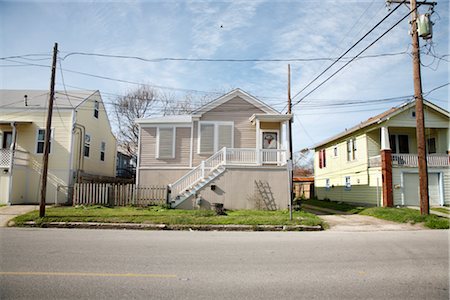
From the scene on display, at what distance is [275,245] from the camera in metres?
8.72

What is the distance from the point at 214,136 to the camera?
20578 mm

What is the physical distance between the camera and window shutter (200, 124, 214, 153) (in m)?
20.5

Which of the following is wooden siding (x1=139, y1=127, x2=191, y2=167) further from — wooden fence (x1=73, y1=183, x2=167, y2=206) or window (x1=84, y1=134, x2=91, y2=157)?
window (x1=84, y1=134, x2=91, y2=157)

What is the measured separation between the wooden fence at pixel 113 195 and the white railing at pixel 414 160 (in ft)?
49.8

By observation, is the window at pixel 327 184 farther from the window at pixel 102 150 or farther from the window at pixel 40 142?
the window at pixel 40 142

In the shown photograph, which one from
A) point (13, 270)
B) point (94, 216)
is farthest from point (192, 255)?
point (94, 216)

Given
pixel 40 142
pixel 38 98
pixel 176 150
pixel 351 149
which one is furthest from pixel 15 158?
pixel 351 149

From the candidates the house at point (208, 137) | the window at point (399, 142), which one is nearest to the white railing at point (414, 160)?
the window at point (399, 142)

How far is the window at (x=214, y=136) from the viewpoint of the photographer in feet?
67.2

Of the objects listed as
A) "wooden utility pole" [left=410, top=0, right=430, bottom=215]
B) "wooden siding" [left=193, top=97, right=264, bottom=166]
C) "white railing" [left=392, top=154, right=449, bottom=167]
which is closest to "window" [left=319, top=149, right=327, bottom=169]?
"white railing" [left=392, top=154, right=449, bottom=167]

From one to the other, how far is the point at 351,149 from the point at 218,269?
72.9 feet

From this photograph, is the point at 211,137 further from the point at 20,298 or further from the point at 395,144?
the point at 20,298

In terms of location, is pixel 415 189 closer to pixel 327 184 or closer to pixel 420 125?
pixel 420 125

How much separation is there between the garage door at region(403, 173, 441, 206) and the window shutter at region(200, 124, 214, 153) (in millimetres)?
12928
